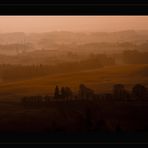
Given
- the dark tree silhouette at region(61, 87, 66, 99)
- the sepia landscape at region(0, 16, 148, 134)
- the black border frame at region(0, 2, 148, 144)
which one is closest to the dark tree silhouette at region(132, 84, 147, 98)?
the sepia landscape at region(0, 16, 148, 134)

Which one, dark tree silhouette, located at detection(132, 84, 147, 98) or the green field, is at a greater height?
the green field

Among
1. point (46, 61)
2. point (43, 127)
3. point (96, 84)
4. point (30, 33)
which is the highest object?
point (30, 33)

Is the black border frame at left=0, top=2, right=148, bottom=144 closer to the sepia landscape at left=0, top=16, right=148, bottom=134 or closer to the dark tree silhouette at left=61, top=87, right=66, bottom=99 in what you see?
the sepia landscape at left=0, top=16, right=148, bottom=134

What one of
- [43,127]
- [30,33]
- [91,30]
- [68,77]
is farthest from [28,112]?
[91,30]

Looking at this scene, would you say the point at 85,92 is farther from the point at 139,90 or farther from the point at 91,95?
the point at 139,90
